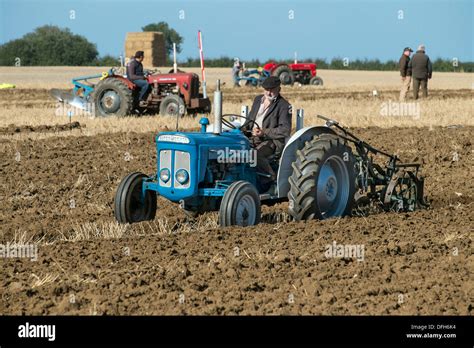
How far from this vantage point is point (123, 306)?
18.4 feet

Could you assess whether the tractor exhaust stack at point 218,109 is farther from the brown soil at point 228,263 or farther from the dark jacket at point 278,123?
the brown soil at point 228,263

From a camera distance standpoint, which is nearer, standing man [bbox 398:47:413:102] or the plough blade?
the plough blade

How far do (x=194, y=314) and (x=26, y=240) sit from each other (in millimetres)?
3504

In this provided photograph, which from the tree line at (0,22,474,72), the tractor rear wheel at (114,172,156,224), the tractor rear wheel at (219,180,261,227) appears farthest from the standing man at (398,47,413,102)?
the tree line at (0,22,474,72)

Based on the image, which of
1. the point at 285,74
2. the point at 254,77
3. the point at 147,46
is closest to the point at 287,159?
the point at 254,77

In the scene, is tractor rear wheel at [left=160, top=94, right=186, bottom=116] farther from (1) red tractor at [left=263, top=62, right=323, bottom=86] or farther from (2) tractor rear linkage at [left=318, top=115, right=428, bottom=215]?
(1) red tractor at [left=263, top=62, right=323, bottom=86]

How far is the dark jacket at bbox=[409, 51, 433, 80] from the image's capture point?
957 inches

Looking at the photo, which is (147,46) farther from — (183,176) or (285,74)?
(183,176)

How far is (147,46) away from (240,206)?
43.9m

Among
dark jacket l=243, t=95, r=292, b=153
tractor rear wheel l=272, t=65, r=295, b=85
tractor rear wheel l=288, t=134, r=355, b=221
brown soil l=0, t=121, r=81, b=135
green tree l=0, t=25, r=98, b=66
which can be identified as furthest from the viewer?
green tree l=0, t=25, r=98, b=66
